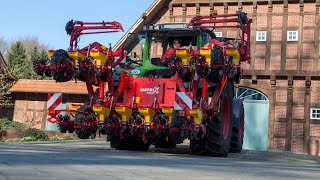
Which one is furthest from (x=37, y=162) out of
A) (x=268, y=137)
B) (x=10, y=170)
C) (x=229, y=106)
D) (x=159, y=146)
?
(x=268, y=137)

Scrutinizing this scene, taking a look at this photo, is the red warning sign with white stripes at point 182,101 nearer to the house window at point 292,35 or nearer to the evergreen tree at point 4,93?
the house window at point 292,35

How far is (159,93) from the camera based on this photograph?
1002 cm

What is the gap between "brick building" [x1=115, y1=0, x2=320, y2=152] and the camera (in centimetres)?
2291

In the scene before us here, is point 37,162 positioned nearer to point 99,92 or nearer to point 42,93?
point 99,92

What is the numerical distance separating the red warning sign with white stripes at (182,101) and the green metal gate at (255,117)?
14831 mm

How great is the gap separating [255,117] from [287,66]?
2.54 m

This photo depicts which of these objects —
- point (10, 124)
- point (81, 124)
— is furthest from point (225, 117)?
point (10, 124)

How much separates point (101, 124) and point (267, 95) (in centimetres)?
1498

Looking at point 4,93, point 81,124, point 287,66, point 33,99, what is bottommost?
point 81,124

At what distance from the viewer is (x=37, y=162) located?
260 inches

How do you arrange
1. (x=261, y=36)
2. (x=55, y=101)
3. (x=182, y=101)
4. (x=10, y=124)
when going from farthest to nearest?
(x=10, y=124) < (x=261, y=36) < (x=55, y=101) < (x=182, y=101)

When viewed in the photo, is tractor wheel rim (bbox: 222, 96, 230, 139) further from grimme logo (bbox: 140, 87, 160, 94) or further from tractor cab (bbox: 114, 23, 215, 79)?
grimme logo (bbox: 140, 87, 160, 94)

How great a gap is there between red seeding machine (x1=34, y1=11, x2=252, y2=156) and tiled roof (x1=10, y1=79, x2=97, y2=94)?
16637 mm

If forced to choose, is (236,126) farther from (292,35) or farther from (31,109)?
(31,109)
